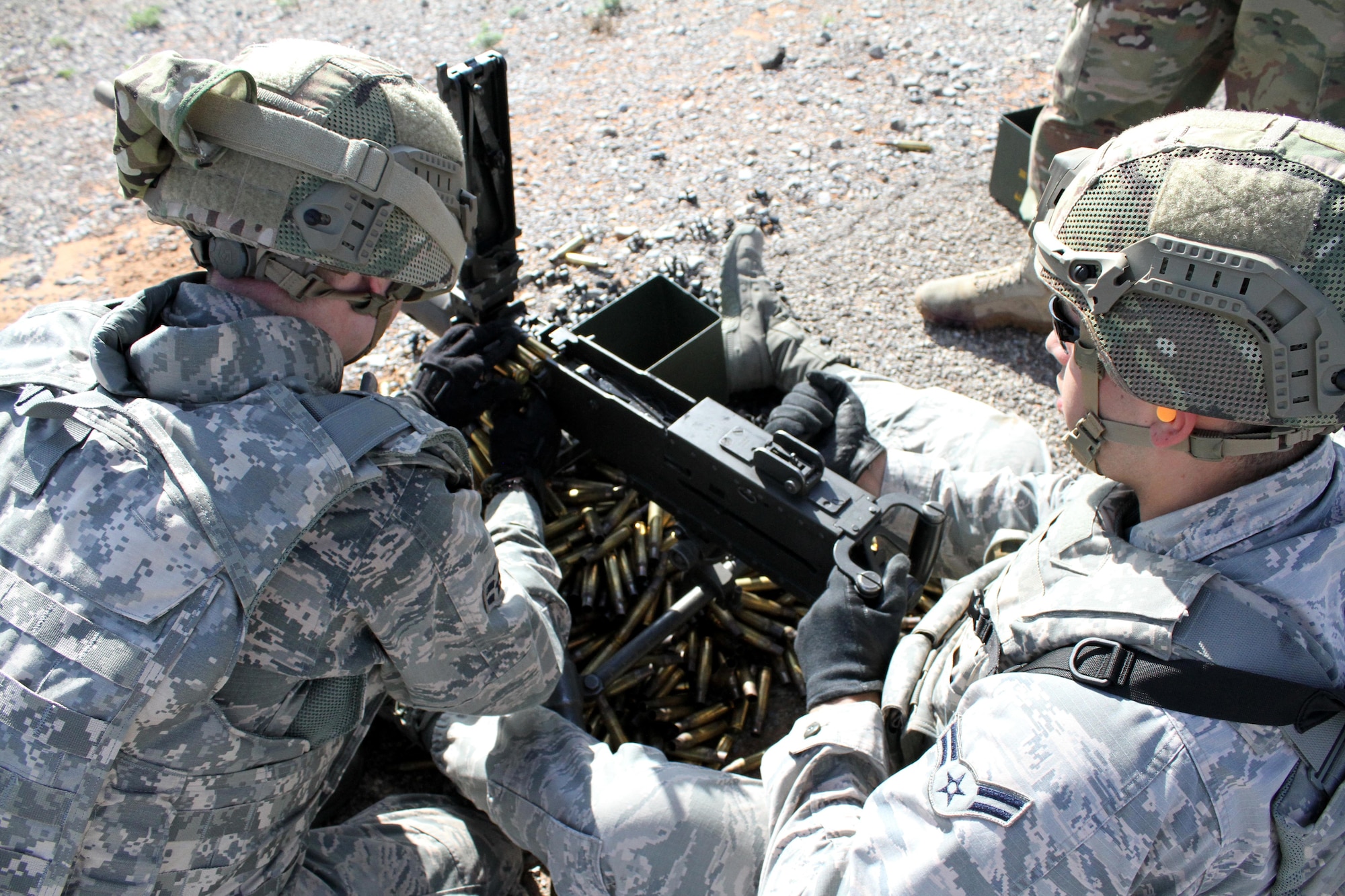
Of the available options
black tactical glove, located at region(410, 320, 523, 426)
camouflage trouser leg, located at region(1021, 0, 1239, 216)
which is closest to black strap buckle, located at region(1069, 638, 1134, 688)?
black tactical glove, located at region(410, 320, 523, 426)

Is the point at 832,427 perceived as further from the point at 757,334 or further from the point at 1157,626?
the point at 1157,626

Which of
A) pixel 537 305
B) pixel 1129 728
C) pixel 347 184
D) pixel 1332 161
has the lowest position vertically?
pixel 537 305

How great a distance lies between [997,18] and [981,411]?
6543 millimetres

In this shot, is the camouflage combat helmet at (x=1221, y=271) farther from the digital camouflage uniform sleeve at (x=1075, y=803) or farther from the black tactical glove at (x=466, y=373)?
the black tactical glove at (x=466, y=373)

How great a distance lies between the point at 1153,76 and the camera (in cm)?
541

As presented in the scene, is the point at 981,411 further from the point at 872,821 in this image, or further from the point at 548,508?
the point at 872,821

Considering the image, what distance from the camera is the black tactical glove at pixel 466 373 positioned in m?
4.05

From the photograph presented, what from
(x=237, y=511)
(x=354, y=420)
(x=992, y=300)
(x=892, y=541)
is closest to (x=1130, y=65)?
(x=992, y=300)

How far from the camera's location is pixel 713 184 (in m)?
7.31

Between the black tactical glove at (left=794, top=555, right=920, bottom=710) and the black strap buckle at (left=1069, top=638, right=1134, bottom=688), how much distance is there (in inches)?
36.3

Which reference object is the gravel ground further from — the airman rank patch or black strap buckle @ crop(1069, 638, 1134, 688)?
the airman rank patch

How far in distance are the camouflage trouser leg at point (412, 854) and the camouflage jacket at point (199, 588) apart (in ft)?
0.75

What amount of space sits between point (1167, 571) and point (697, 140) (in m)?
6.56

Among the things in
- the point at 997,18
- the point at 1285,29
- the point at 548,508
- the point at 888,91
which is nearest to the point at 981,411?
the point at 548,508
